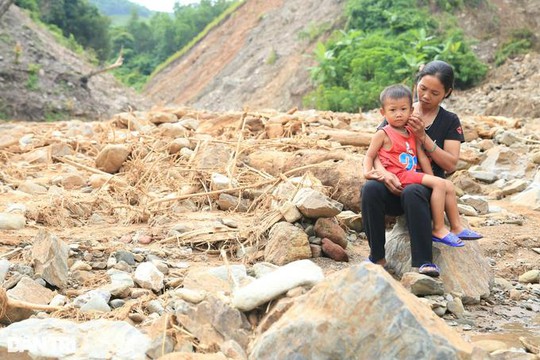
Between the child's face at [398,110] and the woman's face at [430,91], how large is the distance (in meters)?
0.19

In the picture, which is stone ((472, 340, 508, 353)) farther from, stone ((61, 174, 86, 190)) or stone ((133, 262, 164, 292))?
stone ((61, 174, 86, 190))

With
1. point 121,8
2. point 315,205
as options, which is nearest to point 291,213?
point 315,205

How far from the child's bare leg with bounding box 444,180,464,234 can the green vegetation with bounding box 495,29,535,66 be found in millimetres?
13127

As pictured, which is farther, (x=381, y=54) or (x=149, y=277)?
(x=381, y=54)

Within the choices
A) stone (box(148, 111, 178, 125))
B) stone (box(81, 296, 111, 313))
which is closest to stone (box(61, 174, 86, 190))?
stone (box(148, 111, 178, 125))

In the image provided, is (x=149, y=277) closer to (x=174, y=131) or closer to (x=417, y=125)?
(x=417, y=125)

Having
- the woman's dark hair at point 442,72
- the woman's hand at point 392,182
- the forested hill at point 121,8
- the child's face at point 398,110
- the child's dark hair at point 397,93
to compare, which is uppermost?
the forested hill at point 121,8

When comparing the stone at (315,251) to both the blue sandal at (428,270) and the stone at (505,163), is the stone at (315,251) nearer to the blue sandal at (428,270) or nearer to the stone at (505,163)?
the blue sandal at (428,270)

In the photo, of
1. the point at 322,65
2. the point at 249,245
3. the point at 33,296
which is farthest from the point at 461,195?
the point at 322,65

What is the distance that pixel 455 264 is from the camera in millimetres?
3721

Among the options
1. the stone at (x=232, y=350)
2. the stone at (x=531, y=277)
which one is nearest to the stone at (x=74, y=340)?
the stone at (x=232, y=350)

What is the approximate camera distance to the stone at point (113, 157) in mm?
6293

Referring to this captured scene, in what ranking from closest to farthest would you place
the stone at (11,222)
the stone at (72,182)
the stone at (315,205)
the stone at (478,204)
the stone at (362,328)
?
1. the stone at (362,328)
2. the stone at (315,205)
3. the stone at (11,222)
4. the stone at (478,204)
5. the stone at (72,182)

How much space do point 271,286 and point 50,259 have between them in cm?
131
